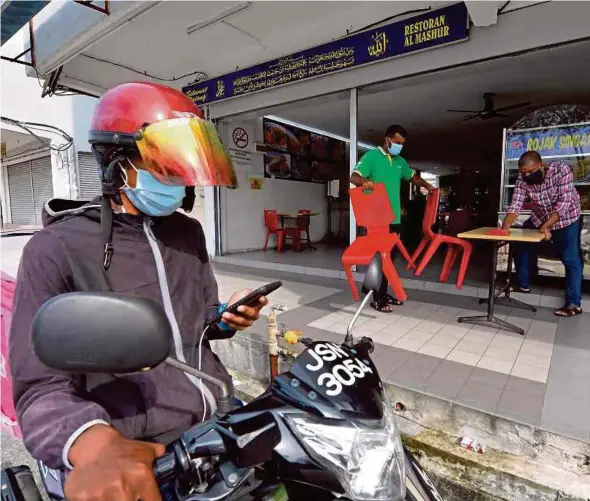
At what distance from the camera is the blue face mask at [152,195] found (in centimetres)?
108

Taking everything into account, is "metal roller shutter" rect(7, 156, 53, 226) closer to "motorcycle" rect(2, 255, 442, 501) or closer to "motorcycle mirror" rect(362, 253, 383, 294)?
"motorcycle mirror" rect(362, 253, 383, 294)

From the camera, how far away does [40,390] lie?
0.86 m

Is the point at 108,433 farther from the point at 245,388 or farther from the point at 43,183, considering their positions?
the point at 43,183

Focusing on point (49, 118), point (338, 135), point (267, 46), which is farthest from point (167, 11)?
point (49, 118)

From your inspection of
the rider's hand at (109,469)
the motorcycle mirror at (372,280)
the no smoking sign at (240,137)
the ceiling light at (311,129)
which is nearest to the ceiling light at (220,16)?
the no smoking sign at (240,137)

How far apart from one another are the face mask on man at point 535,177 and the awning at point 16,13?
5130mm

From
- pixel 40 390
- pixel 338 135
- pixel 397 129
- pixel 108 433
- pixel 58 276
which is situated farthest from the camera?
pixel 338 135

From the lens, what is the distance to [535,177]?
3.58 m

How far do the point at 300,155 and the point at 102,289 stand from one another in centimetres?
908

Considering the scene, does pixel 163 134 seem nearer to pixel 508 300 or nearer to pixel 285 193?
pixel 508 300

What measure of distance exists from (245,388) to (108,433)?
2.19 meters

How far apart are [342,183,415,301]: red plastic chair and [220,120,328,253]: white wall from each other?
3.64m

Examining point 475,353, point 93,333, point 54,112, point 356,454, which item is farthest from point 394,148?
point 54,112

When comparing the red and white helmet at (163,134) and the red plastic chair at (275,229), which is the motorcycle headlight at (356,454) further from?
the red plastic chair at (275,229)
